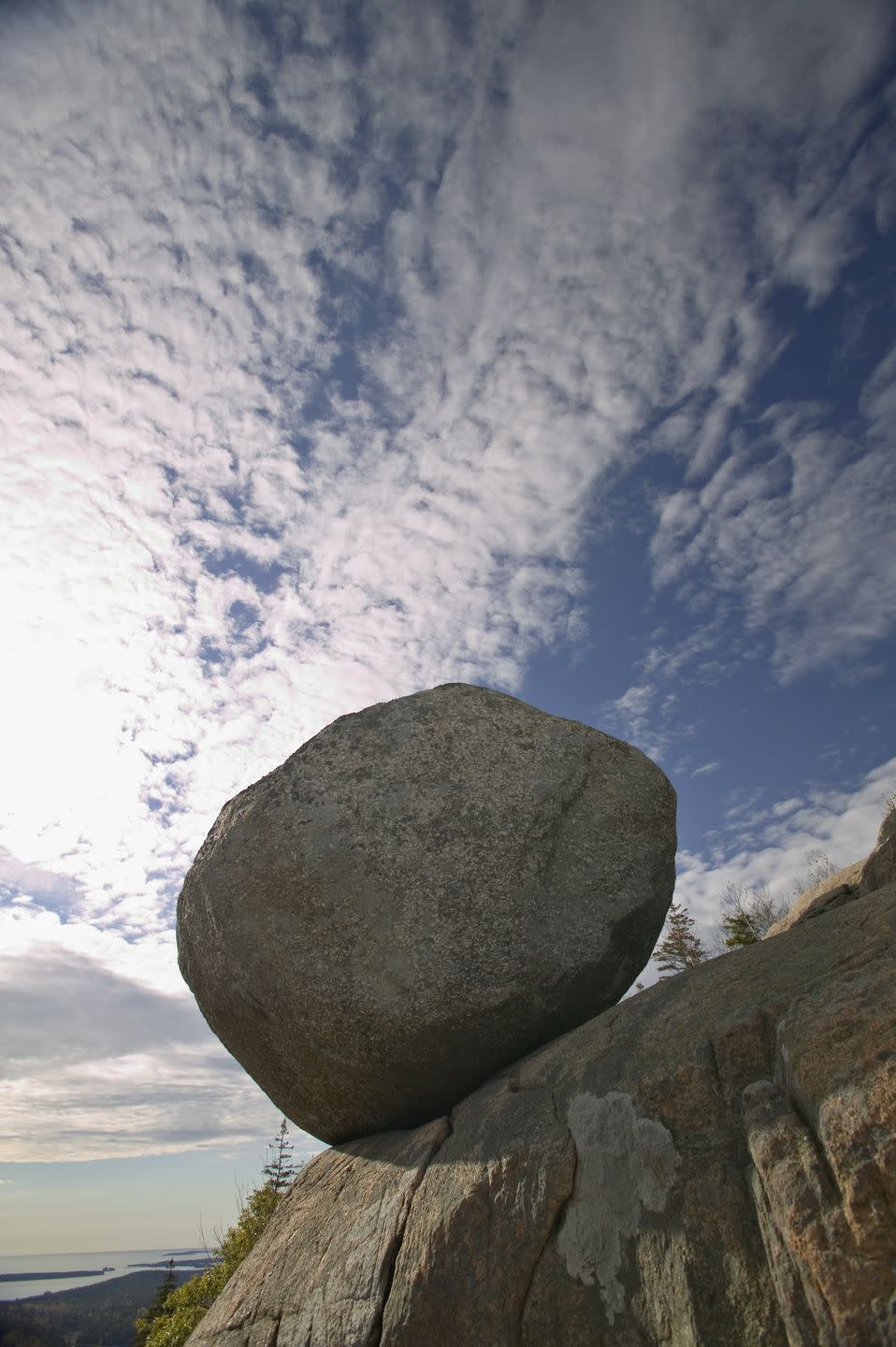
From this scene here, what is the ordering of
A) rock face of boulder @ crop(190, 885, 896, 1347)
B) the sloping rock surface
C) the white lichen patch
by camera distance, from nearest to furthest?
1. rock face of boulder @ crop(190, 885, 896, 1347)
2. the white lichen patch
3. the sloping rock surface

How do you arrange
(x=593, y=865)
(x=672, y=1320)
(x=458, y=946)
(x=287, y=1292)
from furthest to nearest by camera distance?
(x=593, y=865) → (x=458, y=946) → (x=287, y=1292) → (x=672, y=1320)

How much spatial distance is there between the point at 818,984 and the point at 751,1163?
1.01 meters

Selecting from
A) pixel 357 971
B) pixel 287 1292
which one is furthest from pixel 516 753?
pixel 287 1292

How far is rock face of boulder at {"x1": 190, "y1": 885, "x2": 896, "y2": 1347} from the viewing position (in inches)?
147

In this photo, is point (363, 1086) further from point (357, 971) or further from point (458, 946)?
point (458, 946)

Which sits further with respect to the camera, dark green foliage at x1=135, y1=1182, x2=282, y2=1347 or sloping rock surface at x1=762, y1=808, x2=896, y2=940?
dark green foliage at x1=135, y1=1182, x2=282, y2=1347

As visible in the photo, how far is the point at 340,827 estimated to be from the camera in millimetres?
7145

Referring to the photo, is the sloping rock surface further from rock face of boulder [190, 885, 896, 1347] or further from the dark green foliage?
the dark green foliage

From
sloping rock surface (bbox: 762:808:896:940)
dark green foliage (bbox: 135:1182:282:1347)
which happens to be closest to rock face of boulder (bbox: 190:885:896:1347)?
sloping rock surface (bbox: 762:808:896:940)

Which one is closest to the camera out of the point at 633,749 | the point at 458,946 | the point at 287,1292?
the point at 287,1292

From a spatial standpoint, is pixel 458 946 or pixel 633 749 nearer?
pixel 458 946

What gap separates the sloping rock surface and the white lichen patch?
2.06 metres

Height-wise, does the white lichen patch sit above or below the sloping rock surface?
below

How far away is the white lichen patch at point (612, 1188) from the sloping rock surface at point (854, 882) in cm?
206
